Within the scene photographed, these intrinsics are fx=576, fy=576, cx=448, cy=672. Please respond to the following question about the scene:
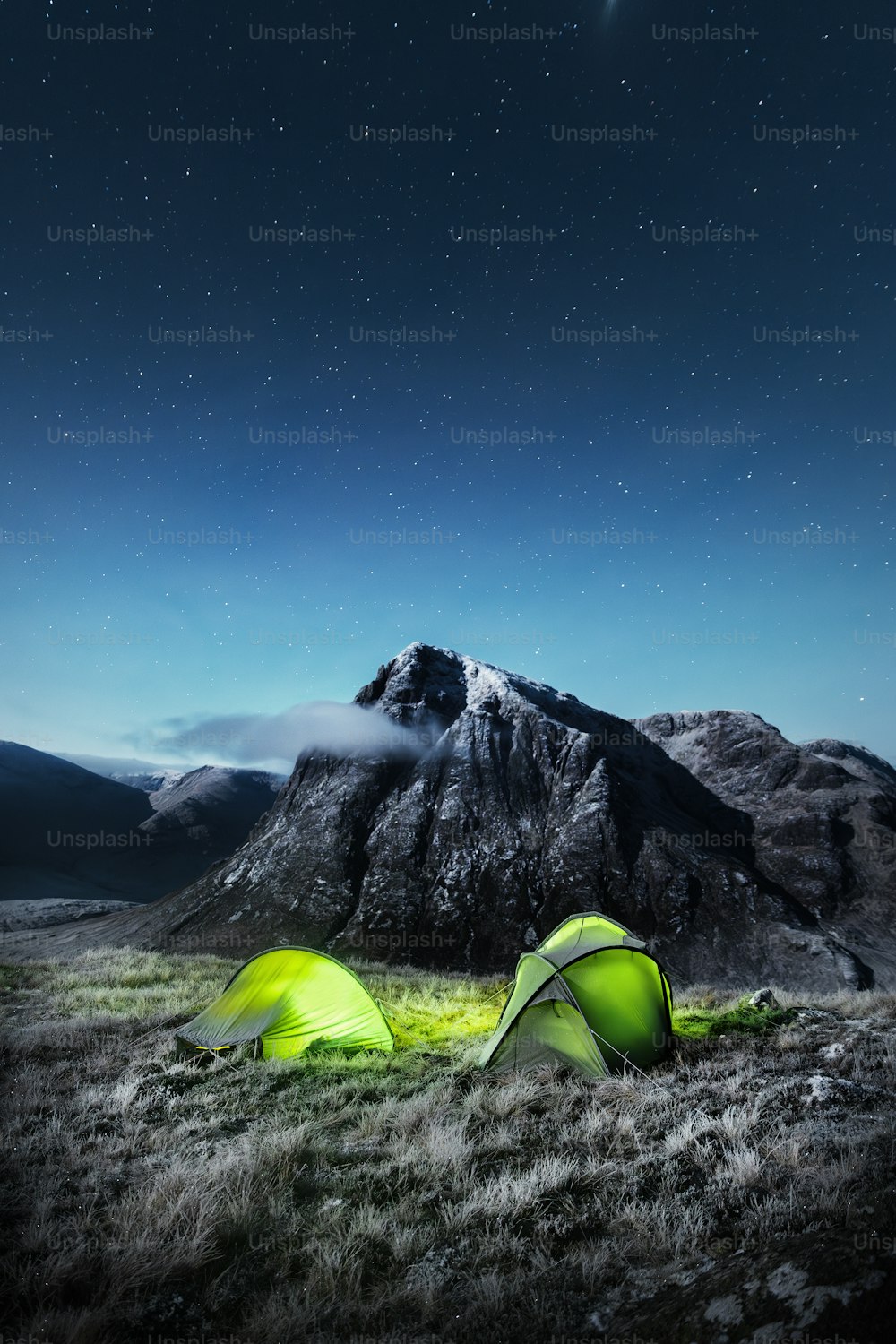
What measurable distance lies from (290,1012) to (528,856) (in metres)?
42.3

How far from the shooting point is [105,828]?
421 feet

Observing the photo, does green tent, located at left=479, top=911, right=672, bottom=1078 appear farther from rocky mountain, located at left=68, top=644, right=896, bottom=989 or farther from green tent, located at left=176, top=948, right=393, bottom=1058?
rocky mountain, located at left=68, top=644, right=896, bottom=989

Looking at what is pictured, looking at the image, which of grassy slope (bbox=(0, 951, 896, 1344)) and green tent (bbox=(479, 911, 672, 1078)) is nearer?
grassy slope (bbox=(0, 951, 896, 1344))

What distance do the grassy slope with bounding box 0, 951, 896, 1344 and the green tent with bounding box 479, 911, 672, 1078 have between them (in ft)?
1.65

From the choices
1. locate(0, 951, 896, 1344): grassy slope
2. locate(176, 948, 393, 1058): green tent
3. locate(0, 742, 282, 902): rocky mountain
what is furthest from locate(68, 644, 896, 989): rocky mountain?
locate(0, 742, 282, 902): rocky mountain

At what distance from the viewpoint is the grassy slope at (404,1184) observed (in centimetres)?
386

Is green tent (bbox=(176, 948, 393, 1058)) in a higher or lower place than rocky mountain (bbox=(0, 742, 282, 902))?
higher

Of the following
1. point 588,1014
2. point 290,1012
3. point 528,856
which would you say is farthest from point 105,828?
point 588,1014

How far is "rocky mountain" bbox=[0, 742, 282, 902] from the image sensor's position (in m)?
100

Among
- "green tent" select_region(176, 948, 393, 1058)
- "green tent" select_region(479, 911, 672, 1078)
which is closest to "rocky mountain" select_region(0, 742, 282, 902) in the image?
"green tent" select_region(176, 948, 393, 1058)

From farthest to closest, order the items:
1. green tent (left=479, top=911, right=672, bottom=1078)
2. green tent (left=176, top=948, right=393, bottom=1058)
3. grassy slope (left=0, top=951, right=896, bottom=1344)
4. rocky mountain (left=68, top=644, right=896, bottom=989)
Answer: rocky mountain (left=68, top=644, right=896, bottom=989)
green tent (left=176, top=948, right=393, bottom=1058)
green tent (left=479, top=911, right=672, bottom=1078)
grassy slope (left=0, top=951, right=896, bottom=1344)

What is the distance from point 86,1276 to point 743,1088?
23.9 ft

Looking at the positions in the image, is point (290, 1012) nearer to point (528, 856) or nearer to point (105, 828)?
point (528, 856)

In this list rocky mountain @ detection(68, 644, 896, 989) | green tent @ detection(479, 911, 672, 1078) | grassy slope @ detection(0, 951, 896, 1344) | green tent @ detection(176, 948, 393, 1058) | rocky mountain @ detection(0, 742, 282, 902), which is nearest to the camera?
grassy slope @ detection(0, 951, 896, 1344)
